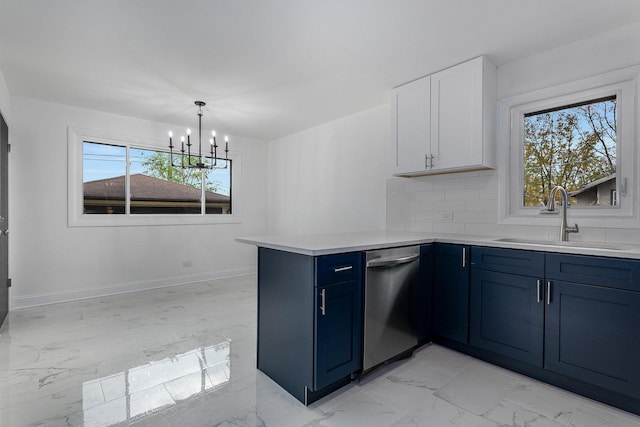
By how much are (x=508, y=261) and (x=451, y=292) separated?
50 cm

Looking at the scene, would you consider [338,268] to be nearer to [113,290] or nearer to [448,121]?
[448,121]

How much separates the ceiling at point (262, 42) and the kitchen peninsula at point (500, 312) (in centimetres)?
151

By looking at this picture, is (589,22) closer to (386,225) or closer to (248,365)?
(386,225)

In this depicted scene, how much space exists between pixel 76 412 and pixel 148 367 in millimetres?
527

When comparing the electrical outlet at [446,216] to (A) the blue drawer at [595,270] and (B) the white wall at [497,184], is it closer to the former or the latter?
(B) the white wall at [497,184]

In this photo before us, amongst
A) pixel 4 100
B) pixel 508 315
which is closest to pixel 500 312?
pixel 508 315

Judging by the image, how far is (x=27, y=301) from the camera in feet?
11.9

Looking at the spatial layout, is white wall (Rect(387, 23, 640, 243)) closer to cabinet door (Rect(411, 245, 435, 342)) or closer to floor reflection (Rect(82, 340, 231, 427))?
cabinet door (Rect(411, 245, 435, 342))

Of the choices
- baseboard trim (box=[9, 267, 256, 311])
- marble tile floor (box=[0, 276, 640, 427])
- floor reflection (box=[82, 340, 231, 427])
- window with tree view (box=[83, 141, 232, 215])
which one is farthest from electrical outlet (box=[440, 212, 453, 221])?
baseboard trim (box=[9, 267, 256, 311])

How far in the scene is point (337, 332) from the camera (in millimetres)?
1884

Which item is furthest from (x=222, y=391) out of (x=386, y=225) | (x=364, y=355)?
(x=386, y=225)

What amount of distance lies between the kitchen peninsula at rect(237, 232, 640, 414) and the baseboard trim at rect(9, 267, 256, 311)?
118 inches

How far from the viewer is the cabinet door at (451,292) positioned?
7.95 ft

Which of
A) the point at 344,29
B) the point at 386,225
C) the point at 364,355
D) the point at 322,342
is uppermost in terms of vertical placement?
the point at 344,29
